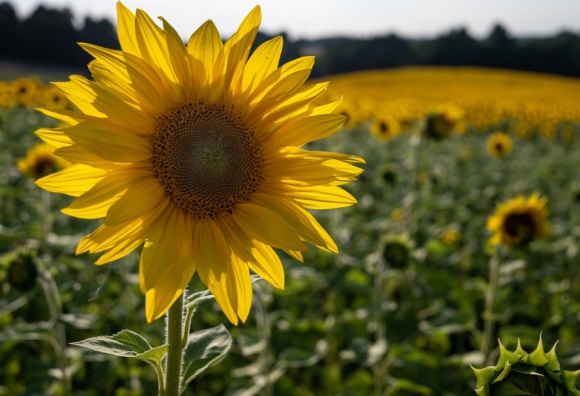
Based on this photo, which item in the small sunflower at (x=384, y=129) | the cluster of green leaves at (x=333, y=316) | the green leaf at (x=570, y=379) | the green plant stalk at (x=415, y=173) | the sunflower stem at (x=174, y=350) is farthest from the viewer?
the small sunflower at (x=384, y=129)

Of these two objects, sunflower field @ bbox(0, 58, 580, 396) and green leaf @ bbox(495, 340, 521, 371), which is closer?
green leaf @ bbox(495, 340, 521, 371)

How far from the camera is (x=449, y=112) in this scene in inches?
209

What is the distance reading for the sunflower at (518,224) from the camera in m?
3.68

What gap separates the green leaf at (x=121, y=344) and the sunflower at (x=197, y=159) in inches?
3.3

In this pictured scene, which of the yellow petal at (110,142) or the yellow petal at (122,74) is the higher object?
the yellow petal at (122,74)

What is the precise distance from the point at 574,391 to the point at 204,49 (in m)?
1.02

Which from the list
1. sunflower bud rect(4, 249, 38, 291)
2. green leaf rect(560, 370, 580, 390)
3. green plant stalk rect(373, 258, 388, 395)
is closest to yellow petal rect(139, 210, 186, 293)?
green leaf rect(560, 370, 580, 390)

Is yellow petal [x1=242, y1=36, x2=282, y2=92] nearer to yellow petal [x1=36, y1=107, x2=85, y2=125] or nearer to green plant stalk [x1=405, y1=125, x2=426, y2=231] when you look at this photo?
yellow petal [x1=36, y1=107, x2=85, y2=125]

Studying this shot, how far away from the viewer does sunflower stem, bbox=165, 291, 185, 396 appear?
1.27m

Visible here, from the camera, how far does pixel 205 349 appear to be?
4.77 ft

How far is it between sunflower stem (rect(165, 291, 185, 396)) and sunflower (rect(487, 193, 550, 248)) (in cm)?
284

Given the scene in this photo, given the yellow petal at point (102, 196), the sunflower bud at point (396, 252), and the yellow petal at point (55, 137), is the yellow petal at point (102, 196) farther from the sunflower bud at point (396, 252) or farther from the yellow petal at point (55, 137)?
the sunflower bud at point (396, 252)

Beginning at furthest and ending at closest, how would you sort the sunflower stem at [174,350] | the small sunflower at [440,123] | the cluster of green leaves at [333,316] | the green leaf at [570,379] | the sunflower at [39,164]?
the small sunflower at [440,123]
the sunflower at [39,164]
the cluster of green leaves at [333,316]
the sunflower stem at [174,350]
the green leaf at [570,379]

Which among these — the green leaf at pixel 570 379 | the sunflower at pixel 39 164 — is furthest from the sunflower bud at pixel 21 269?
the green leaf at pixel 570 379
